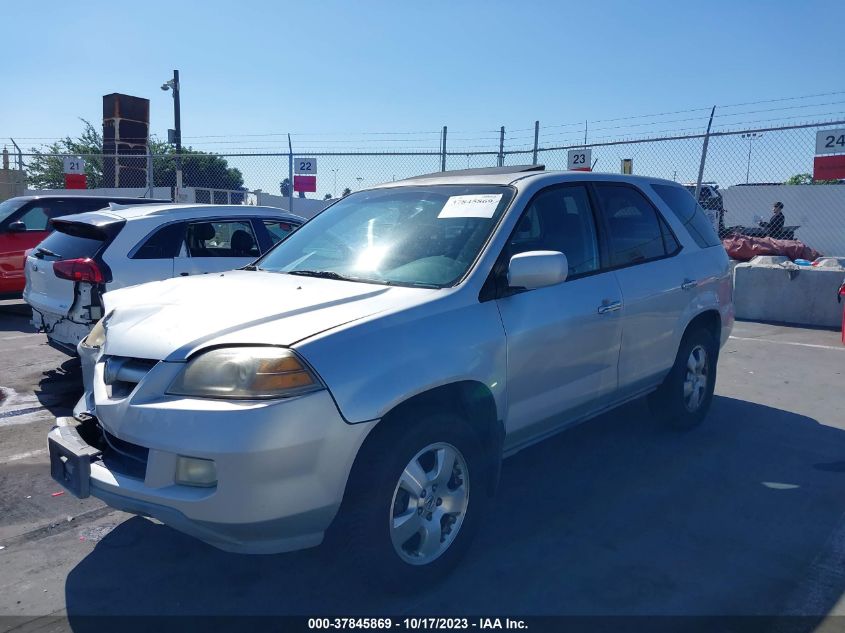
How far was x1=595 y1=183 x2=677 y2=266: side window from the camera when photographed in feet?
15.5

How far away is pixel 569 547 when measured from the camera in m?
3.79

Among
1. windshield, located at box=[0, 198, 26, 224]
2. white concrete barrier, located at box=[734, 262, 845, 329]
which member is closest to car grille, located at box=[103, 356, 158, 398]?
windshield, located at box=[0, 198, 26, 224]

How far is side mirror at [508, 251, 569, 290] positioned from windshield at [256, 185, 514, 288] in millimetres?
244

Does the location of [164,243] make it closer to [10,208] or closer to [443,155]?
[10,208]

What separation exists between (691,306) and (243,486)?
3.71 metres

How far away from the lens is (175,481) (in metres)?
2.87

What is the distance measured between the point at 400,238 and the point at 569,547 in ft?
6.13

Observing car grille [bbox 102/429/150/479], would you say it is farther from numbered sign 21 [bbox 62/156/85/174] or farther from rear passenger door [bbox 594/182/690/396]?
numbered sign 21 [bbox 62/156/85/174]

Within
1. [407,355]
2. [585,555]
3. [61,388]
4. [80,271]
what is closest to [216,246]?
[80,271]

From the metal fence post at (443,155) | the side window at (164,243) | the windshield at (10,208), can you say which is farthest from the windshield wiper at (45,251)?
the metal fence post at (443,155)

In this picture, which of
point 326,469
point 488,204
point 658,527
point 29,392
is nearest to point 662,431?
point 658,527

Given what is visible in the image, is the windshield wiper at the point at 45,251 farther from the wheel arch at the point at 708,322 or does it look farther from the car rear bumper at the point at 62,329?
the wheel arch at the point at 708,322

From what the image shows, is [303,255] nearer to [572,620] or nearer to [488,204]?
[488,204]

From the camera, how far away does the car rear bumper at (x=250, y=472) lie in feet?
9.02
